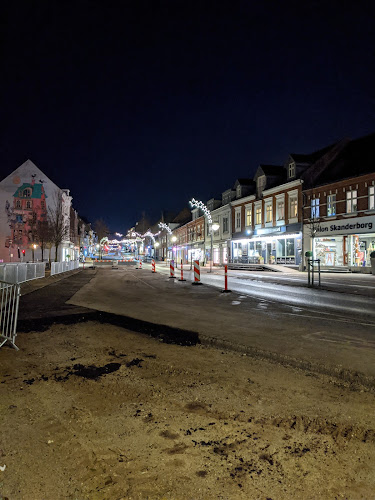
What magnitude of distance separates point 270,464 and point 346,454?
702mm

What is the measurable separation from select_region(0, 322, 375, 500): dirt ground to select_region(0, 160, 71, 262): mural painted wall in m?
50.8

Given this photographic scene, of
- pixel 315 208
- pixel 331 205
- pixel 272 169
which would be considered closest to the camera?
pixel 331 205

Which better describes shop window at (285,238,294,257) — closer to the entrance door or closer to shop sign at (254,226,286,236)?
shop sign at (254,226,286,236)

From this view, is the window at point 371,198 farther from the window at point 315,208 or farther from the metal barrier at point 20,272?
the metal barrier at point 20,272

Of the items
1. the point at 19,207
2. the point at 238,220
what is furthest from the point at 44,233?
the point at 238,220

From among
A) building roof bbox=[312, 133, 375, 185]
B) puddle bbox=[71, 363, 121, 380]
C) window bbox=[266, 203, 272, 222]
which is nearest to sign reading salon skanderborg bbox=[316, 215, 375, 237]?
building roof bbox=[312, 133, 375, 185]

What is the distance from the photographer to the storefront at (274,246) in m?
33.4

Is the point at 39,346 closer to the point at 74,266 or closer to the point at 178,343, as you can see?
the point at 178,343

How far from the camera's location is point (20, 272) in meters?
19.2

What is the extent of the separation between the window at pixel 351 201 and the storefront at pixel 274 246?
209 inches

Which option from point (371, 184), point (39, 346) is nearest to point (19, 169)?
point (371, 184)

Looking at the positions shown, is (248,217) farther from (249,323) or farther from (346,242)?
(249,323)

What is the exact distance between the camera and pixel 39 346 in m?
6.29

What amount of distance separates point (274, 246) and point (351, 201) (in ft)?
35.1
